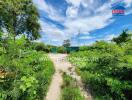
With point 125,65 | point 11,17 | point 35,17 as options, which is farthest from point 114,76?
point 35,17

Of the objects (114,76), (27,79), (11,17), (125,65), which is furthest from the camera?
(11,17)

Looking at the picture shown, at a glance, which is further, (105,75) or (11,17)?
(11,17)

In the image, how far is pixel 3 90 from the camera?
5227mm

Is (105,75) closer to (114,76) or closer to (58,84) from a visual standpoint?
(114,76)

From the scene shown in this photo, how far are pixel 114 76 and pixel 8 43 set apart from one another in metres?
4.80

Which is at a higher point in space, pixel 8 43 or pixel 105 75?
pixel 8 43

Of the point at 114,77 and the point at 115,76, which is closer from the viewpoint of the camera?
the point at 114,77

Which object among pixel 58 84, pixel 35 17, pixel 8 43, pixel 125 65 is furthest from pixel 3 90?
pixel 35 17

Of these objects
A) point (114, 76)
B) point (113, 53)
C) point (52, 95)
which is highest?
point (113, 53)

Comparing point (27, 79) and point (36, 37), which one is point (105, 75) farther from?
point (36, 37)

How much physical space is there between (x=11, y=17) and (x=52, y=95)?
27.3 metres

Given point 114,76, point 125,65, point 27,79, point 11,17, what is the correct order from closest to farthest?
1. point 27,79
2. point 125,65
3. point 114,76
4. point 11,17

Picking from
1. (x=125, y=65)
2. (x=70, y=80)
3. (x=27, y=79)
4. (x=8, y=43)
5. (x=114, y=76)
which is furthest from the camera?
(x=70, y=80)

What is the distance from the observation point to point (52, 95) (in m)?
9.45
